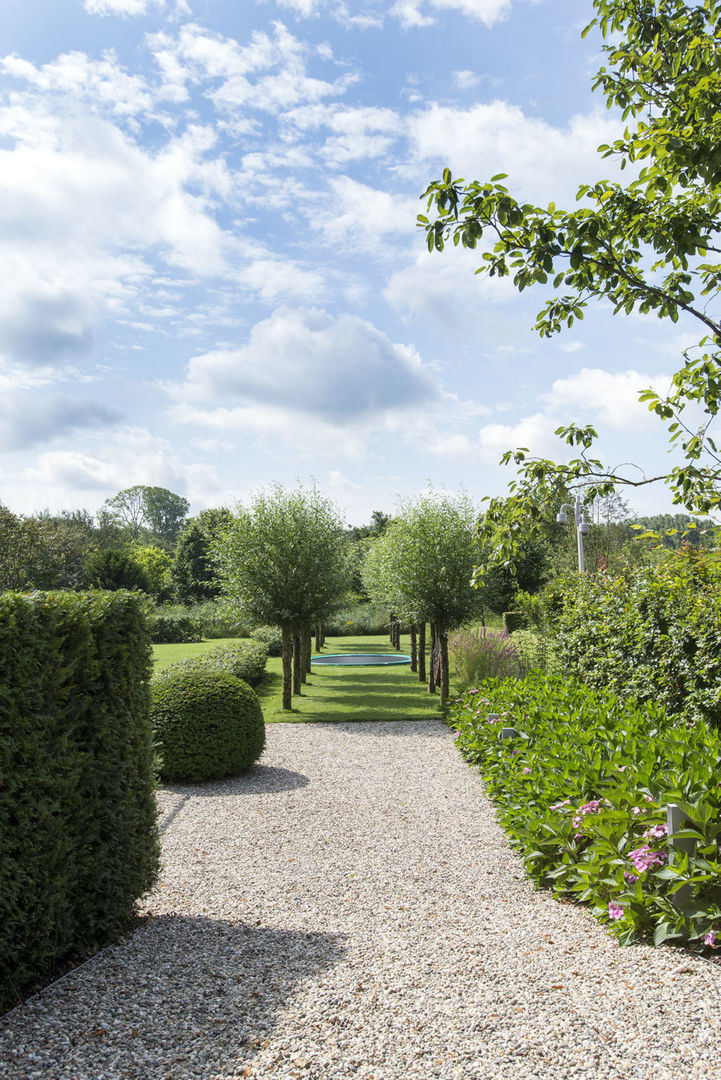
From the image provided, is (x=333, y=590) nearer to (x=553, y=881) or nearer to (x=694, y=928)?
(x=553, y=881)

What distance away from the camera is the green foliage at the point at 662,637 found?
18.4 feet

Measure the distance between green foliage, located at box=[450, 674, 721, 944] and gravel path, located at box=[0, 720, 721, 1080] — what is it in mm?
194

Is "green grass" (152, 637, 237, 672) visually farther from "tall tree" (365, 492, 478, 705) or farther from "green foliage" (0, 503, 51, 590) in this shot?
"tall tree" (365, 492, 478, 705)

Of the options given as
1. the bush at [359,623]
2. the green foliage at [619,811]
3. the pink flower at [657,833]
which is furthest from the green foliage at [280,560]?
the bush at [359,623]

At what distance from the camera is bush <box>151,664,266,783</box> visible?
8484mm

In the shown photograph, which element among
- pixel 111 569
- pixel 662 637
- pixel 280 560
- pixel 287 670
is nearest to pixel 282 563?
pixel 280 560

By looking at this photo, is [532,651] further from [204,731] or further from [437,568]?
[204,731]

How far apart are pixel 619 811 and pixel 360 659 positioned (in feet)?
74.0

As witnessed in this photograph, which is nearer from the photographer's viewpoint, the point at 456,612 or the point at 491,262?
the point at 491,262

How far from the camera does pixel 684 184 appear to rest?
14.3 feet

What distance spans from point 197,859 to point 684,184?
19.2 ft

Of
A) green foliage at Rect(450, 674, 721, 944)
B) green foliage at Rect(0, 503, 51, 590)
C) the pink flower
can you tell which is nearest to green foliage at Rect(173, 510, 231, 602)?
green foliage at Rect(0, 503, 51, 590)

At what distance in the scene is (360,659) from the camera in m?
26.5

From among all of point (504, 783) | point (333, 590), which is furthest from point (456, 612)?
point (504, 783)
